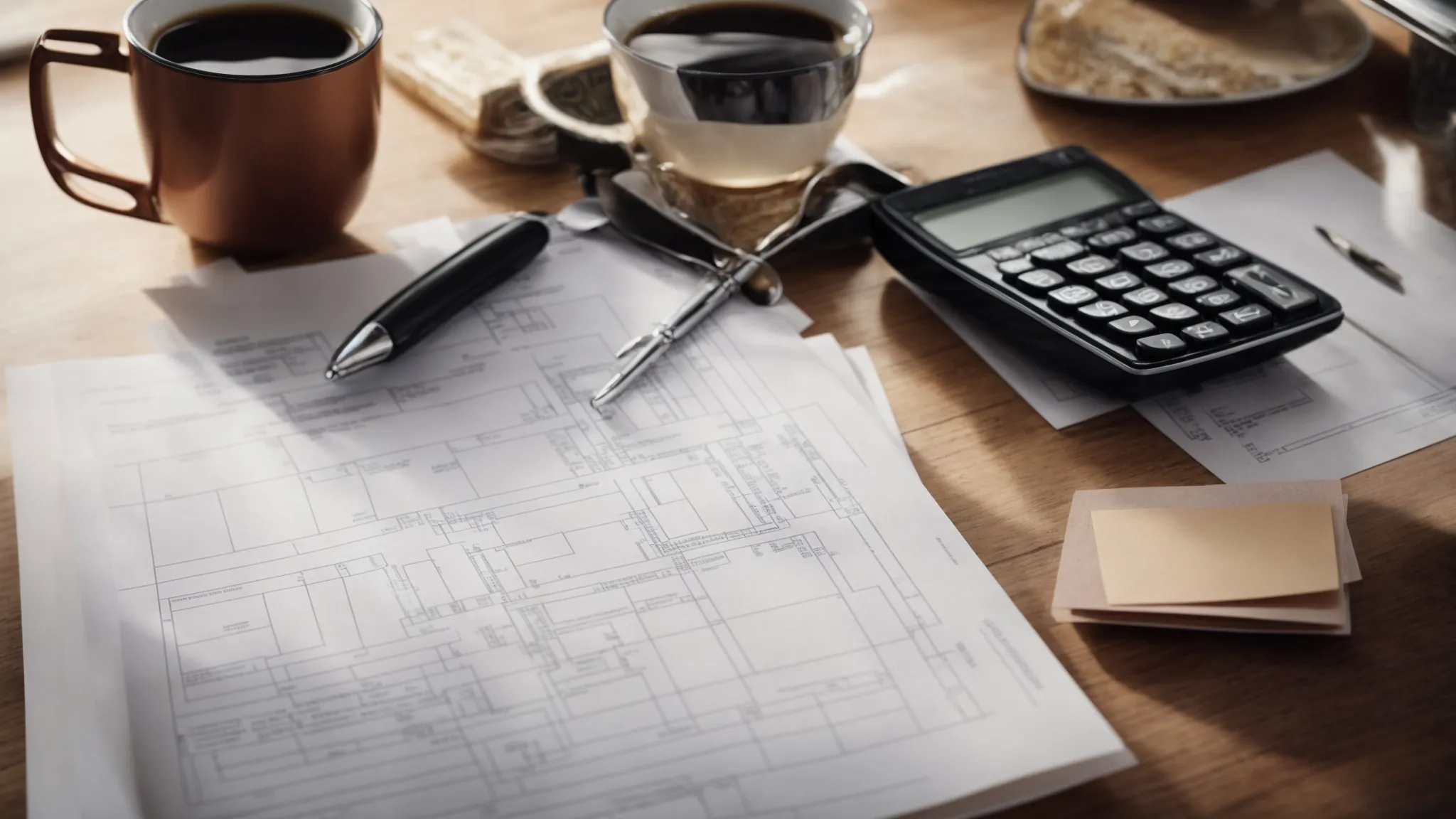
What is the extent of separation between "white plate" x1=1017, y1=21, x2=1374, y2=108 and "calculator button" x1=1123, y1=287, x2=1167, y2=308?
27 centimetres

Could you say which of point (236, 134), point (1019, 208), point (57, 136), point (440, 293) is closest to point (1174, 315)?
point (1019, 208)

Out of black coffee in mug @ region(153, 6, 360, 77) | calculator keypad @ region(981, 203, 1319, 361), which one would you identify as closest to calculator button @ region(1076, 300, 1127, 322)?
calculator keypad @ region(981, 203, 1319, 361)

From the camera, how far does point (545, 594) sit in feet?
1.67

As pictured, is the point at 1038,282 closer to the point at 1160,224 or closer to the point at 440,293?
the point at 1160,224

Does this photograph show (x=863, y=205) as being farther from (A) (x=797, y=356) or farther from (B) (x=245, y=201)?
(B) (x=245, y=201)

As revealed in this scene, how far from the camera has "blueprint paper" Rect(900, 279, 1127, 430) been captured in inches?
24.2

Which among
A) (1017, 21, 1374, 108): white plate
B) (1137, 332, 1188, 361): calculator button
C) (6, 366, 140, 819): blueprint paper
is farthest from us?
(1017, 21, 1374, 108): white plate

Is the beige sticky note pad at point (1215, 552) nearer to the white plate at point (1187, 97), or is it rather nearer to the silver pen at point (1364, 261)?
the silver pen at point (1364, 261)

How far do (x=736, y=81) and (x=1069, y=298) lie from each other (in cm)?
20

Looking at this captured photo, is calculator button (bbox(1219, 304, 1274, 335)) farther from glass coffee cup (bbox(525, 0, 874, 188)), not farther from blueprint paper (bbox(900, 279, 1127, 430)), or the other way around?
glass coffee cup (bbox(525, 0, 874, 188))

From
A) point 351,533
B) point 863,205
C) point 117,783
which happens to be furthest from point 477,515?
point 863,205

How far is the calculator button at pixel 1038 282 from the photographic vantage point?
0.61 m

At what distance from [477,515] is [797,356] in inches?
7.2

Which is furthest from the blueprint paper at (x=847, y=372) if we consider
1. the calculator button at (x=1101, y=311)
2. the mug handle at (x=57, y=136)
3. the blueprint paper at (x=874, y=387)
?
the mug handle at (x=57, y=136)
